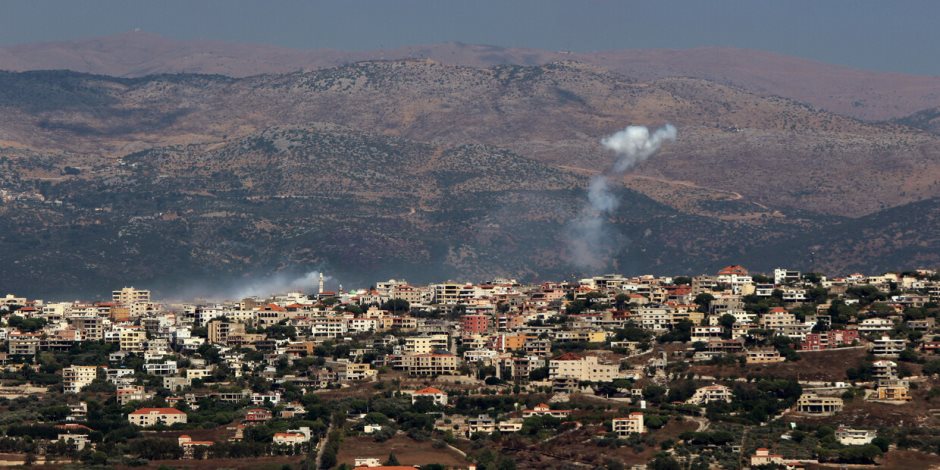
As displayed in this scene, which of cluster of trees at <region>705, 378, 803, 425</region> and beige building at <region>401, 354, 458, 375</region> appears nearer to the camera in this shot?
cluster of trees at <region>705, 378, 803, 425</region>

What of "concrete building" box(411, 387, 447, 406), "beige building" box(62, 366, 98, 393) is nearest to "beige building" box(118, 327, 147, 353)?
"beige building" box(62, 366, 98, 393)

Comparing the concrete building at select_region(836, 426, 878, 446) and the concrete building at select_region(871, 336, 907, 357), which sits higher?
the concrete building at select_region(871, 336, 907, 357)

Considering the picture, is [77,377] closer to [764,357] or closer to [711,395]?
[711,395]

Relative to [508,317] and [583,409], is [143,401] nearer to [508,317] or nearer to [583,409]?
[583,409]

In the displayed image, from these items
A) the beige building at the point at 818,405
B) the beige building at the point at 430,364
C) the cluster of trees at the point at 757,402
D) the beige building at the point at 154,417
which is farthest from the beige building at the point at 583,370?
the beige building at the point at 154,417

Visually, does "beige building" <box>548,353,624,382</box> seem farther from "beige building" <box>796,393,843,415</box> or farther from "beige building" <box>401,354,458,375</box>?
"beige building" <box>796,393,843,415</box>

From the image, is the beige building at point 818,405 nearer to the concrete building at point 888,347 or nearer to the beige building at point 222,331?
the concrete building at point 888,347
